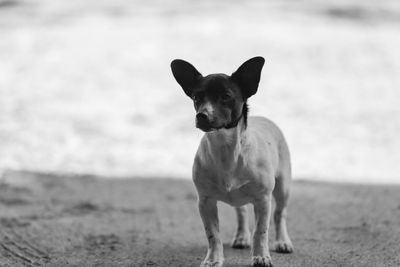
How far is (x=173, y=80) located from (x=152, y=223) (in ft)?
24.6

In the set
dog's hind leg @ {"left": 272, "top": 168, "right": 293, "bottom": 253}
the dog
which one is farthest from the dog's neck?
dog's hind leg @ {"left": 272, "top": 168, "right": 293, "bottom": 253}

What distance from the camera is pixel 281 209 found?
16.4 feet

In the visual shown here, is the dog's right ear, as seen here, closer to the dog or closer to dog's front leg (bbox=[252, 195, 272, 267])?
the dog

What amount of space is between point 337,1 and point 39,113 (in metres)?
9.75

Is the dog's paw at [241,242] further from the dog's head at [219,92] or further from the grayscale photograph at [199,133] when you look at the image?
the dog's head at [219,92]

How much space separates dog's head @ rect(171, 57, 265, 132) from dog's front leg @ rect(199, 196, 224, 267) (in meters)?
0.62

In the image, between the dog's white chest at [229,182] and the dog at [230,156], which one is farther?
the dog's white chest at [229,182]

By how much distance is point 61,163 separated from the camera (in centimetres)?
954

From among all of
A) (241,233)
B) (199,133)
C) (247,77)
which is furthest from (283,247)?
(199,133)

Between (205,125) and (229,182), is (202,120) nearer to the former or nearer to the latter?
(205,125)

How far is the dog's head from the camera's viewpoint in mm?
3925

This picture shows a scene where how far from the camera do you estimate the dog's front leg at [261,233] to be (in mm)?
4371

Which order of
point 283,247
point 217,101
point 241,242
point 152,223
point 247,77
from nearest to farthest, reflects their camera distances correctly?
point 217,101
point 247,77
point 283,247
point 241,242
point 152,223

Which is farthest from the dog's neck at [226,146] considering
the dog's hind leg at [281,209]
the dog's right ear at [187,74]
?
the dog's hind leg at [281,209]
